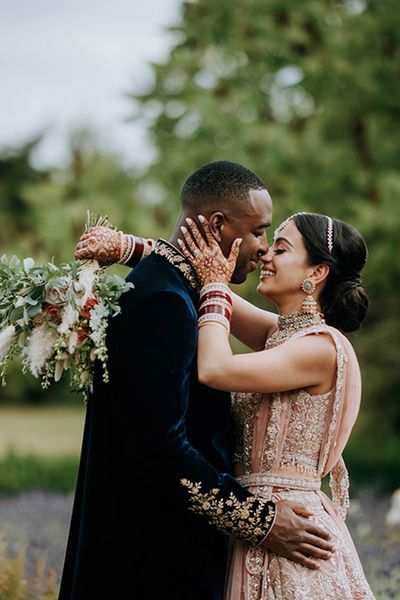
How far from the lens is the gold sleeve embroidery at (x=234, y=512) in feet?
9.56

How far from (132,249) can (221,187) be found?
518 mm

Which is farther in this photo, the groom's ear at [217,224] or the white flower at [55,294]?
the groom's ear at [217,224]

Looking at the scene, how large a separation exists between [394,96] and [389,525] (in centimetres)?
624

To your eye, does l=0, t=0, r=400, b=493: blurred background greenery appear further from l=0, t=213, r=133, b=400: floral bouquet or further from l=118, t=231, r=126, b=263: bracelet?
l=0, t=213, r=133, b=400: floral bouquet

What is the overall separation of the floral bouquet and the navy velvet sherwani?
0.08 meters

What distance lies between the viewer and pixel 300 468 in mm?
3250

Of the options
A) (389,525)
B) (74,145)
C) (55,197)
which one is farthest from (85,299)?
(74,145)

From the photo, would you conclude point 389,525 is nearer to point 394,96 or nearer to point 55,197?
point 394,96

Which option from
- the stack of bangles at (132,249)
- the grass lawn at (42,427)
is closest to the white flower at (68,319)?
the stack of bangles at (132,249)

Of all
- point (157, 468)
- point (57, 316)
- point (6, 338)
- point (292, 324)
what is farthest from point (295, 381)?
point (6, 338)

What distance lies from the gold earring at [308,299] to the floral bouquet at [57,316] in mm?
713

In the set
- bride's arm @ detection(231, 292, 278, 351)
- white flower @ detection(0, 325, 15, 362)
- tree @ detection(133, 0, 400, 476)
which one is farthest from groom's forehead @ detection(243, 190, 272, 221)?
tree @ detection(133, 0, 400, 476)

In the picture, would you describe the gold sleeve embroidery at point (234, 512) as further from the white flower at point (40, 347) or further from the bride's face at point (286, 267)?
the bride's face at point (286, 267)

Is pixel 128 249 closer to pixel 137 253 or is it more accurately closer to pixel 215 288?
pixel 137 253
